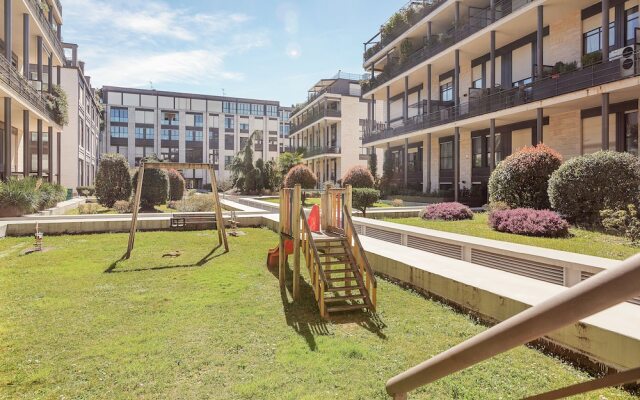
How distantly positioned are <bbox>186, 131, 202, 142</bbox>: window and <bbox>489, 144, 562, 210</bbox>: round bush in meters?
69.7

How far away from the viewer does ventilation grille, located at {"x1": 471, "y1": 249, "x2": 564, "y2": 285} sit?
7.08 m

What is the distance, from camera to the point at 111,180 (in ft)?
77.2

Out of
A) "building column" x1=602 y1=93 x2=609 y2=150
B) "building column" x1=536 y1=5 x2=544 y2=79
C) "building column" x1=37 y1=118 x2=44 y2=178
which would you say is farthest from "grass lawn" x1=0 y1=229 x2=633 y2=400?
"building column" x1=37 y1=118 x2=44 y2=178

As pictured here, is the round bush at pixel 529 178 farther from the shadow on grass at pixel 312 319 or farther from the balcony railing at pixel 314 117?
the balcony railing at pixel 314 117

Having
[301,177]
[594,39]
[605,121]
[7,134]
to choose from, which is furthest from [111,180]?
[594,39]

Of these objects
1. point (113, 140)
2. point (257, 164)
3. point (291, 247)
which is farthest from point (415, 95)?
point (113, 140)

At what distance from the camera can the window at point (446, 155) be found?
30.3 meters

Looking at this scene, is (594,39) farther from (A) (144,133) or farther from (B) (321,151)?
(A) (144,133)

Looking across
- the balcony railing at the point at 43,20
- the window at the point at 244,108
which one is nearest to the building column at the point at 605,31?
the balcony railing at the point at 43,20

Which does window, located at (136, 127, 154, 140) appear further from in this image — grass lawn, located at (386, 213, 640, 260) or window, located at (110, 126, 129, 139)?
grass lawn, located at (386, 213, 640, 260)

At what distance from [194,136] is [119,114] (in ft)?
43.5

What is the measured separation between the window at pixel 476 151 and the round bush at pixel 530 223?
1568cm

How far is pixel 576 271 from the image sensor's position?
6707 millimetres

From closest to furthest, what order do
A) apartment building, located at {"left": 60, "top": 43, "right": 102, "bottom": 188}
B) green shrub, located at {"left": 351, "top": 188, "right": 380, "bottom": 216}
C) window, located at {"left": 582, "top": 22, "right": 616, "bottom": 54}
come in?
1. window, located at {"left": 582, "top": 22, "right": 616, "bottom": 54}
2. green shrub, located at {"left": 351, "top": 188, "right": 380, "bottom": 216}
3. apartment building, located at {"left": 60, "top": 43, "right": 102, "bottom": 188}
